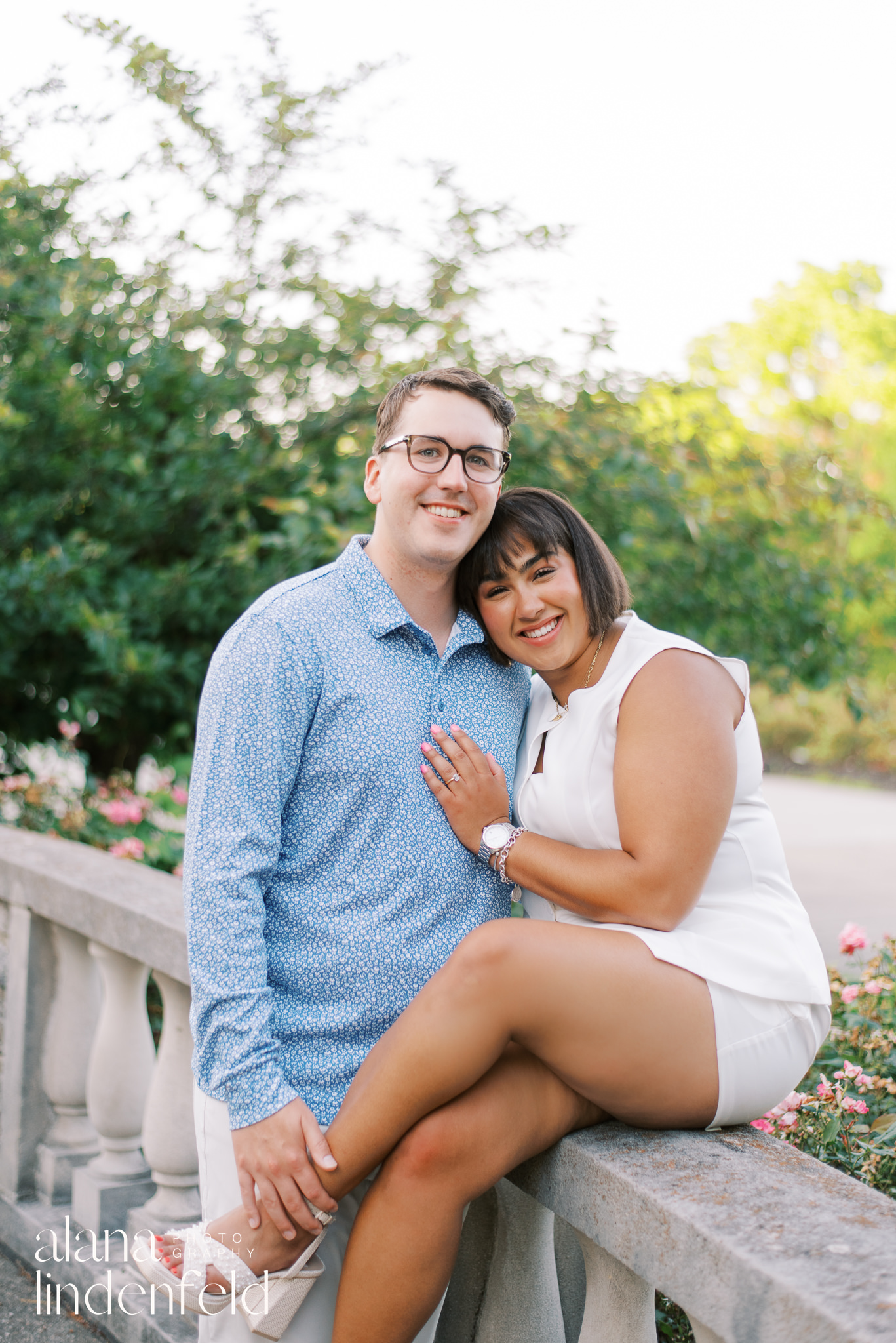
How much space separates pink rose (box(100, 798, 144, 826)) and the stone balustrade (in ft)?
2.97

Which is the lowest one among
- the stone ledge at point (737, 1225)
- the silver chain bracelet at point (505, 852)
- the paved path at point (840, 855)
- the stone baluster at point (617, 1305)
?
the paved path at point (840, 855)

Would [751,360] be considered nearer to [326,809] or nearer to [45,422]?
[45,422]

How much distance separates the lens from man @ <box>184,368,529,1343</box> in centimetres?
192

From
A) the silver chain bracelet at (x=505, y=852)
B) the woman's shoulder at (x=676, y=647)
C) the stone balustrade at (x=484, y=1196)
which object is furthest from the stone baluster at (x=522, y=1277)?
the woman's shoulder at (x=676, y=647)

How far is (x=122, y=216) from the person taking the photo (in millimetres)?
4977

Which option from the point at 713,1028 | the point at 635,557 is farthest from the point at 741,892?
the point at 635,557

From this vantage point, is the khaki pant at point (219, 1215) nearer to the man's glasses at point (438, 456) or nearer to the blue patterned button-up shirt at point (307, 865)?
the blue patterned button-up shirt at point (307, 865)

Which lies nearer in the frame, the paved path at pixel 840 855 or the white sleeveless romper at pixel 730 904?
the white sleeveless romper at pixel 730 904

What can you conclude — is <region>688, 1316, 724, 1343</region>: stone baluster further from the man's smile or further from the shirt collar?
the man's smile

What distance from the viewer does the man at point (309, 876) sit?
6.31ft

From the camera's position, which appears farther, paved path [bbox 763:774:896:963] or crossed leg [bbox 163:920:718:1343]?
paved path [bbox 763:774:896:963]

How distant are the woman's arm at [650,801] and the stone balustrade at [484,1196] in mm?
388

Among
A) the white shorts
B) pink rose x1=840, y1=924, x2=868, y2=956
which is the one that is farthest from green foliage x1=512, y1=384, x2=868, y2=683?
the white shorts

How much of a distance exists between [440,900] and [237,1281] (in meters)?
0.71
